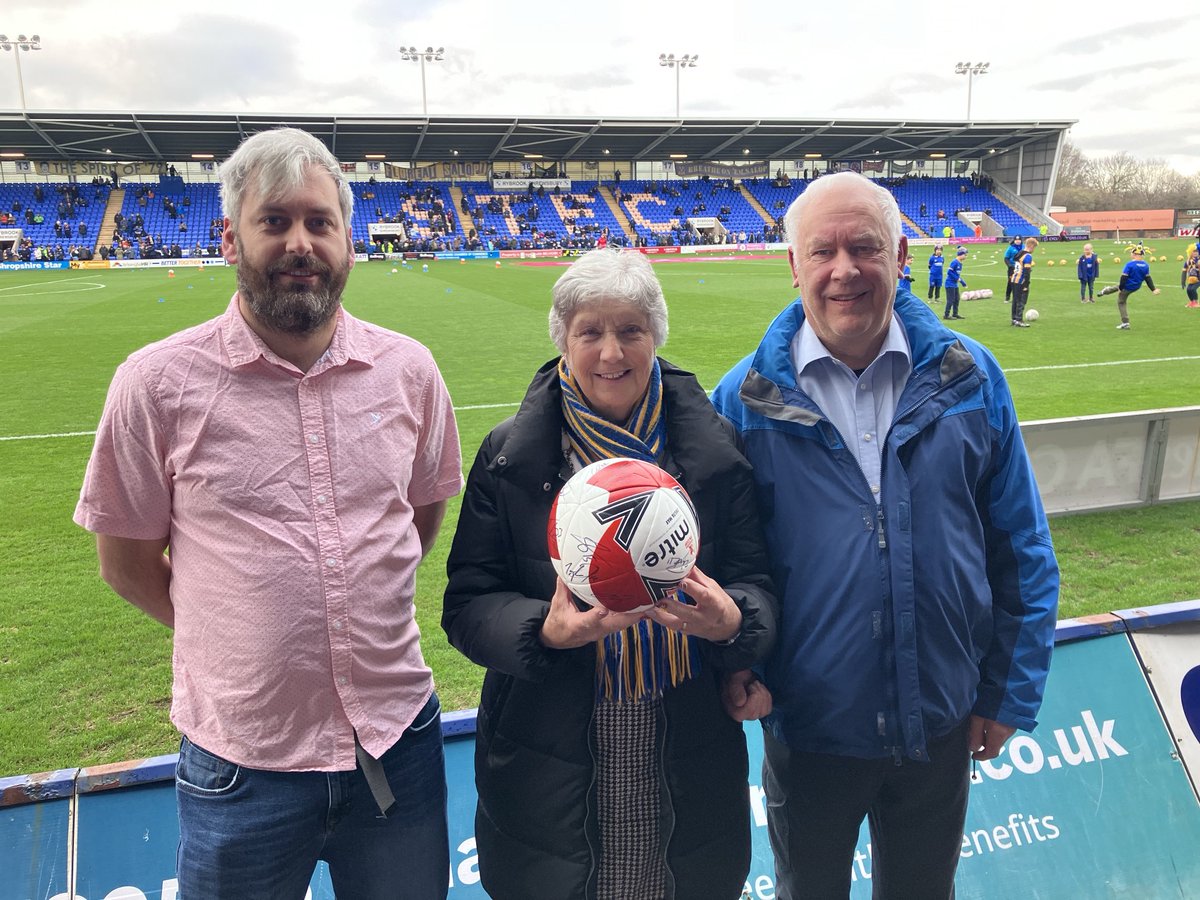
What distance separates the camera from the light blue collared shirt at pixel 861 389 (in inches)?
97.6

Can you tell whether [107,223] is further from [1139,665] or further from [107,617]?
[1139,665]

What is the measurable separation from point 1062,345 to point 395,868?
17196 mm

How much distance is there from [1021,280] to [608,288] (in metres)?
19.2

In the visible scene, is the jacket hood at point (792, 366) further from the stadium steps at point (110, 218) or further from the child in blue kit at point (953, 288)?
the stadium steps at point (110, 218)

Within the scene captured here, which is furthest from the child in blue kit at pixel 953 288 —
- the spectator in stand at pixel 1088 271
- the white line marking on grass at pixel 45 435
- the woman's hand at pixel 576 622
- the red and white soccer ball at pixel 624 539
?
the woman's hand at pixel 576 622

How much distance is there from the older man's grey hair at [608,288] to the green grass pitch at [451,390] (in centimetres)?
297

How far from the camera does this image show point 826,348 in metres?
2.55

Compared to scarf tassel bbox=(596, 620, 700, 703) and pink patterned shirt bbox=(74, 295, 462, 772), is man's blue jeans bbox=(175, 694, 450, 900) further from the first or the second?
scarf tassel bbox=(596, 620, 700, 703)

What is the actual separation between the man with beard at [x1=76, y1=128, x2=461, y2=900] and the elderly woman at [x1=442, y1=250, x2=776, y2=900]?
11.7 inches

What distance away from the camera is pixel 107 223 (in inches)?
2269

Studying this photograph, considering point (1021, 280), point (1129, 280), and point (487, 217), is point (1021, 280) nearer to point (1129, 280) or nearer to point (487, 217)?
point (1129, 280)

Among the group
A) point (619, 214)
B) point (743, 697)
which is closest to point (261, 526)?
point (743, 697)

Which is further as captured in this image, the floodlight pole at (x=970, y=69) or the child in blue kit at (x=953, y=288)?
the floodlight pole at (x=970, y=69)

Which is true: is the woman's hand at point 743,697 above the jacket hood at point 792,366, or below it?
below
